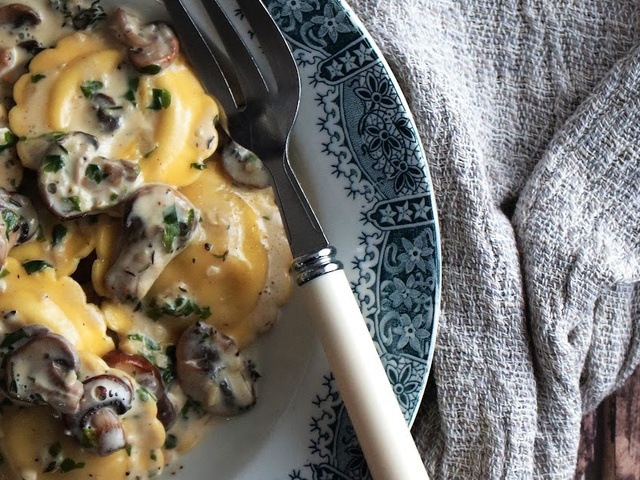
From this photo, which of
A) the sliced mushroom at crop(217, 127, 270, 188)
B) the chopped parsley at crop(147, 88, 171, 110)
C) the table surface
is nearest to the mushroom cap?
the sliced mushroom at crop(217, 127, 270, 188)

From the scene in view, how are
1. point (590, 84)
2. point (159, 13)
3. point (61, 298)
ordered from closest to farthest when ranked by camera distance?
point (61, 298), point (159, 13), point (590, 84)

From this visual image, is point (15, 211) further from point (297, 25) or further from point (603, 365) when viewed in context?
point (603, 365)

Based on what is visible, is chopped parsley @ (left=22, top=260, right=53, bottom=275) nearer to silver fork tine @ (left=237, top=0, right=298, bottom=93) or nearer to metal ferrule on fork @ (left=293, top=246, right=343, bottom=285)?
metal ferrule on fork @ (left=293, top=246, right=343, bottom=285)

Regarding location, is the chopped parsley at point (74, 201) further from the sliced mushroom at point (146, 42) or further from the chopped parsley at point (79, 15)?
the chopped parsley at point (79, 15)

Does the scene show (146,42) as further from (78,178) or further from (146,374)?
(146,374)

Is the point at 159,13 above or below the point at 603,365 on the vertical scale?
above

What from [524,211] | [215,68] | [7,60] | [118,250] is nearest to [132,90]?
[215,68]

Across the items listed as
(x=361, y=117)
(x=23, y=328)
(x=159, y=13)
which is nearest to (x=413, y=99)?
(x=361, y=117)
